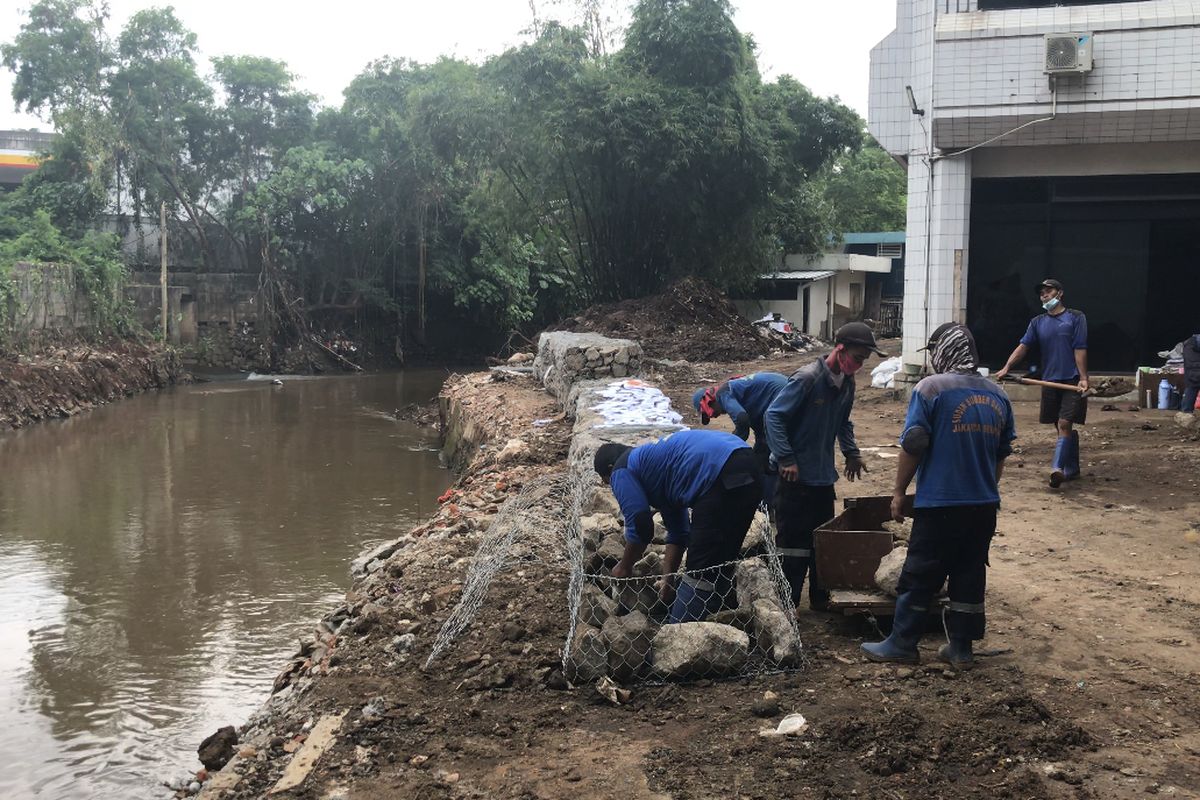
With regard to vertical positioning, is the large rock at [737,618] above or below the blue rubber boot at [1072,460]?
below

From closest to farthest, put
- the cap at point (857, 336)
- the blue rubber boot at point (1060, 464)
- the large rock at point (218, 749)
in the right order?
the cap at point (857, 336) → the large rock at point (218, 749) → the blue rubber boot at point (1060, 464)

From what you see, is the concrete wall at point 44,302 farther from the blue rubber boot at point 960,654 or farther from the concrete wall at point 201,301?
the blue rubber boot at point 960,654

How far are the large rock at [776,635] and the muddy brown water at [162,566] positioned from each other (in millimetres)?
3241

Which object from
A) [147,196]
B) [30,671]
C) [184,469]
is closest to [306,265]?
[147,196]

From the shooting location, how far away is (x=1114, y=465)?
8.55m

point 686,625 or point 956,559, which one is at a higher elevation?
point 956,559

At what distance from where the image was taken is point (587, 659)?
4.54 m

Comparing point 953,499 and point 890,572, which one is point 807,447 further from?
point 953,499

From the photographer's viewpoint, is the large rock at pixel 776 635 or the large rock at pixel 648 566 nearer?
the large rock at pixel 776 635

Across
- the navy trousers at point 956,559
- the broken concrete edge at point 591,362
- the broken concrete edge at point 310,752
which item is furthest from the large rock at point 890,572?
the broken concrete edge at point 591,362

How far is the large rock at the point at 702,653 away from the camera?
14.8 feet

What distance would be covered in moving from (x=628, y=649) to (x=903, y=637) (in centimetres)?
120

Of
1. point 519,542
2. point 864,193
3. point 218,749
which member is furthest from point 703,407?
point 864,193

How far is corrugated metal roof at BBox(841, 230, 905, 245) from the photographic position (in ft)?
116
